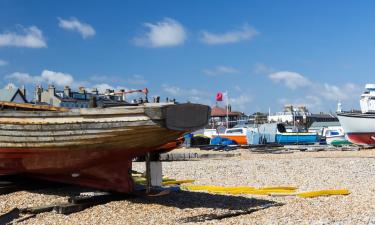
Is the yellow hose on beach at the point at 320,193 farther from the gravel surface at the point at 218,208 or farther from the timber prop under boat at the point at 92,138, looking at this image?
the timber prop under boat at the point at 92,138

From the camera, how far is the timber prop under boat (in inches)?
318

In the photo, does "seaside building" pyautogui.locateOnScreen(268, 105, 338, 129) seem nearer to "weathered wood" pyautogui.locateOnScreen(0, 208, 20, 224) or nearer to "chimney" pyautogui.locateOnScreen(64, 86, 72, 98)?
"chimney" pyautogui.locateOnScreen(64, 86, 72, 98)

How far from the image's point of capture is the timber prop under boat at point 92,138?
808 centimetres

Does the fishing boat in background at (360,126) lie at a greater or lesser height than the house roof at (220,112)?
lesser

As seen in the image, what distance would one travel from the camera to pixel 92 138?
28.1 ft

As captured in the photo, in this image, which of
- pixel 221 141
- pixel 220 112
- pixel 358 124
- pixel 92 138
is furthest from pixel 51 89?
pixel 92 138

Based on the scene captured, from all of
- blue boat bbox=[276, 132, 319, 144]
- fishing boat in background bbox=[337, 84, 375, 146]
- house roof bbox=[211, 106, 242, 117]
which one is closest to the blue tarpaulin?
blue boat bbox=[276, 132, 319, 144]

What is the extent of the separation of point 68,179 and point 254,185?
521 cm

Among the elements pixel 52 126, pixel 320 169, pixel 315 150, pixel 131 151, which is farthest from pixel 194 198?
pixel 315 150

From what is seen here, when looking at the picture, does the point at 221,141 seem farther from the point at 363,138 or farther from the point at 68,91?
the point at 68,91

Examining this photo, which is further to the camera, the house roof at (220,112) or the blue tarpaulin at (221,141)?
the house roof at (220,112)

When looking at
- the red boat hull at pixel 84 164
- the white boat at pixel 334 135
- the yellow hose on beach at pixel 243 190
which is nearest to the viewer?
the red boat hull at pixel 84 164

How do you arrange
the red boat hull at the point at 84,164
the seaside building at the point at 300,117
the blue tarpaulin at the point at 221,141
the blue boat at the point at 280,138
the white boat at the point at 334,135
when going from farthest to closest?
the seaside building at the point at 300,117
the white boat at the point at 334,135
the blue boat at the point at 280,138
the blue tarpaulin at the point at 221,141
the red boat hull at the point at 84,164

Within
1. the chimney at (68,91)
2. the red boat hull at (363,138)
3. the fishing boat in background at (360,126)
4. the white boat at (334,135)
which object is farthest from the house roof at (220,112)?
the red boat hull at (363,138)
